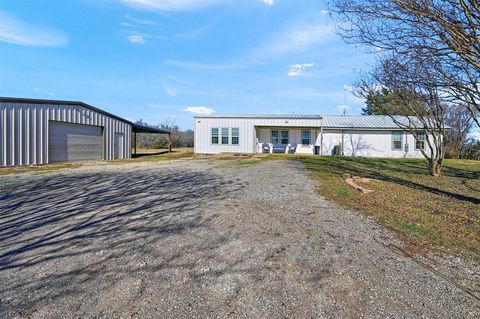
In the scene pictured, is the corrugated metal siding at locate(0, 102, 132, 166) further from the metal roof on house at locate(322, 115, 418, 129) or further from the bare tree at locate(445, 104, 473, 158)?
the bare tree at locate(445, 104, 473, 158)

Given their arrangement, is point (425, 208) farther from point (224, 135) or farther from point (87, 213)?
point (224, 135)

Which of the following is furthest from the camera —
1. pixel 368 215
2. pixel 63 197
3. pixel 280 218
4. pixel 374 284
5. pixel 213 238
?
pixel 63 197

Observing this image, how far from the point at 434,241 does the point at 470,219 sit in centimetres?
189

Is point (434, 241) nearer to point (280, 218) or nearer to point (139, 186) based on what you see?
point (280, 218)

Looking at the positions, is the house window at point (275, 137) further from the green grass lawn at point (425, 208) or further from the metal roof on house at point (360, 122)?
the green grass lawn at point (425, 208)

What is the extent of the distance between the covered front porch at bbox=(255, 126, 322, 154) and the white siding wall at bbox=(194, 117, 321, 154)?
2.33 ft

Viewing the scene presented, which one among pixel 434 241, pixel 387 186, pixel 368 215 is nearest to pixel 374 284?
pixel 434 241

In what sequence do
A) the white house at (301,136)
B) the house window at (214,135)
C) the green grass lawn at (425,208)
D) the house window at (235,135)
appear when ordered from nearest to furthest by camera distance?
the green grass lawn at (425,208) < the white house at (301,136) < the house window at (235,135) < the house window at (214,135)

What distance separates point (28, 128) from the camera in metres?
14.6

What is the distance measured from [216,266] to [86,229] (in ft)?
8.02

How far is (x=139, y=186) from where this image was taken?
26.8ft

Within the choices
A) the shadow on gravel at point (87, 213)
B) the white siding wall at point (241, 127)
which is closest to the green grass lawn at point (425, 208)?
the shadow on gravel at point (87, 213)

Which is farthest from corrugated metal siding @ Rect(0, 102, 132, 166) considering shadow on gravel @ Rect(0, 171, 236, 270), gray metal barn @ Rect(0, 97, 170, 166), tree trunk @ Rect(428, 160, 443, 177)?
tree trunk @ Rect(428, 160, 443, 177)

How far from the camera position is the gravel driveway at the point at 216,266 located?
8.02ft
